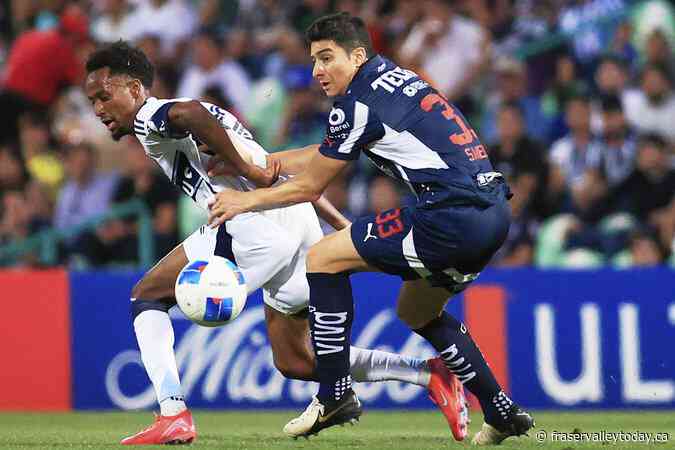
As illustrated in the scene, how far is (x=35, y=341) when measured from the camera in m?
11.3

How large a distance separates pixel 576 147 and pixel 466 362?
575 cm

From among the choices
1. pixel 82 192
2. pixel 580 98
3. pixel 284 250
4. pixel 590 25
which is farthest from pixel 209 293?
pixel 590 25

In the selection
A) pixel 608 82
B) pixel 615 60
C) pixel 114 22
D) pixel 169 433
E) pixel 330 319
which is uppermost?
pixel 114 22

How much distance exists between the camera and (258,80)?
567 inches

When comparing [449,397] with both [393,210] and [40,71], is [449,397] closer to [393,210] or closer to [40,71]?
[393,210]

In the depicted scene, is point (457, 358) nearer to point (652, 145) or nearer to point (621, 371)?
point (621, 371)

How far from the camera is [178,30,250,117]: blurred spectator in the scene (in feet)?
45.8

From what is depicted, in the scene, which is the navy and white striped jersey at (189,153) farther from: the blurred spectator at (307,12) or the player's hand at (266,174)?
the blurred spectator at (307,12)

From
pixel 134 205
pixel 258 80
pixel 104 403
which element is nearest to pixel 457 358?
pixel 104 403

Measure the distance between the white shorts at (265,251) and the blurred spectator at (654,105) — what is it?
594 cm

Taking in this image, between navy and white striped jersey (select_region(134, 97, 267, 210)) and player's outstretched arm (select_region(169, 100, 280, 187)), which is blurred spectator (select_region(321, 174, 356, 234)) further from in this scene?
player's outstretched arm (select_region(169, 100, 280, 187))

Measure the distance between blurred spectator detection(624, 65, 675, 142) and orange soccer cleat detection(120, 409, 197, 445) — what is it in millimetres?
6993

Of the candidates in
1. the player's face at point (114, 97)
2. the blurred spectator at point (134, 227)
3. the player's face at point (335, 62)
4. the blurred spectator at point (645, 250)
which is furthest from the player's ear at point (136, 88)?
the blurred spectator at point (645, 250)

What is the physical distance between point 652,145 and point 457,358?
536 centimetres
